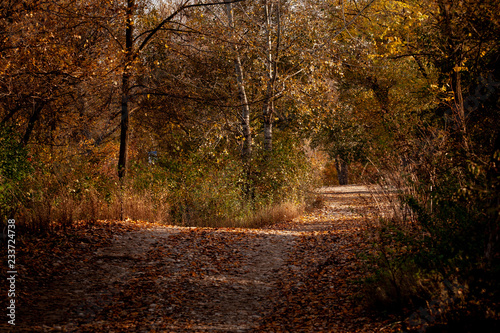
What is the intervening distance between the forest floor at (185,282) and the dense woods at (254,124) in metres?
0.66

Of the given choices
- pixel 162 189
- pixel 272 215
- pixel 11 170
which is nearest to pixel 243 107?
pixel 272 215

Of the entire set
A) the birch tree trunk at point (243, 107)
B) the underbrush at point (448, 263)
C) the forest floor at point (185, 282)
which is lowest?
the forest floor at point (185, 282)

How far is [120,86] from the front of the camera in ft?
32.8

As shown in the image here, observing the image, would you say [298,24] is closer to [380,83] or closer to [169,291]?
[380,83]

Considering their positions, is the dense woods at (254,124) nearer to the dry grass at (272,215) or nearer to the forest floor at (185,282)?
the dry grass at (272,215)

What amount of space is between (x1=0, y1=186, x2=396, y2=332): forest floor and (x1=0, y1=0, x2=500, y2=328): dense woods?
0.66 metres

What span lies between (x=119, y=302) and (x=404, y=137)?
4940 millimetres

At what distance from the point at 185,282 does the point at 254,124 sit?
12.1 meters

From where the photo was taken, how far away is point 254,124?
18109 mm

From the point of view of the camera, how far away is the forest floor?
16.9ft

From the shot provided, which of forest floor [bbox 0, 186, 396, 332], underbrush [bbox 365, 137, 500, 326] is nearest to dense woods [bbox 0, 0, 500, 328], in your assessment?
underbrush [bbox 365, 137, 500, 326]

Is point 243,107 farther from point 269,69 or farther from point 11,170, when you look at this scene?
point 11,170

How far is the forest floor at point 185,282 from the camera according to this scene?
5144 millimetres

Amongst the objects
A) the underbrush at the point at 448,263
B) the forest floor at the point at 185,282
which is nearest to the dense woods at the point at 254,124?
the underbrush at the point at 448,263
